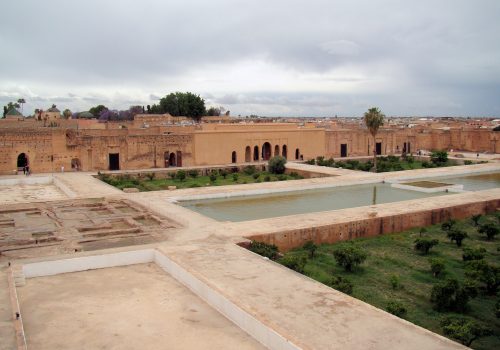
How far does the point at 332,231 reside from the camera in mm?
11836

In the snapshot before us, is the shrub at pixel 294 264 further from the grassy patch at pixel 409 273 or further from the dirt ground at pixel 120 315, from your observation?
the dirt ground at pixel 120 315

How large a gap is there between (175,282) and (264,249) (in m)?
2.16

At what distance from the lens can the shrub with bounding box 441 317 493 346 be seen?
6.52 metres

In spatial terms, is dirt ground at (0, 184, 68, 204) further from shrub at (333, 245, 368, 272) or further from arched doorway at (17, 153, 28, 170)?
shrub at (333, 245, 368, 272)

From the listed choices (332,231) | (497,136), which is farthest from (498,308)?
(497,136)

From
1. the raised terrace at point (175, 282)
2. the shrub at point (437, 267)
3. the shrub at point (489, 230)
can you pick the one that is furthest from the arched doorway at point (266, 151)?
the shrub at point (437, 267)

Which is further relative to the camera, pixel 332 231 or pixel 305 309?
pixel 332 231

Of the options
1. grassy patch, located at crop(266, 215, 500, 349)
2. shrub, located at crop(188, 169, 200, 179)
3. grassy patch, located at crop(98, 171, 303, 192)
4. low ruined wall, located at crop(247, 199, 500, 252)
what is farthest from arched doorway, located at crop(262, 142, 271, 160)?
grassy patch, located at crop(266, 215, 500, 349)

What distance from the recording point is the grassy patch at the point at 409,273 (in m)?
7.91

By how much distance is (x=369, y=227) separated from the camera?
1248cm

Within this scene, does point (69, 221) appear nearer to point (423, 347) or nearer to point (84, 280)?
point (84, 280)

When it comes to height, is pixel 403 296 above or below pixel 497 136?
below

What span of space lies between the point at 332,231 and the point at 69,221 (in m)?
6.30

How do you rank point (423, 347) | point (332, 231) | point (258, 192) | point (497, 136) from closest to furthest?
point (423, 347) < point (332, 231) < point (258, 192) < point (497, 136)
